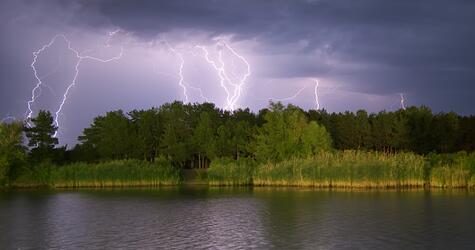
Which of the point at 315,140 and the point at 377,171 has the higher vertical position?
the point at 315,140

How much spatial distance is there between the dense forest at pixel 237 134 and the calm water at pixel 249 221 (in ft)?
72.4

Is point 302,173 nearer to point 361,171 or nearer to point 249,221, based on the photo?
point 361,171

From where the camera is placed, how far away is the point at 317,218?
88.4ft

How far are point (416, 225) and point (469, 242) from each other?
4032 millimetres

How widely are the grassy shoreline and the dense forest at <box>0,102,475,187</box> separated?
5.70m

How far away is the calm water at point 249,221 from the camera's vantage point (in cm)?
2108

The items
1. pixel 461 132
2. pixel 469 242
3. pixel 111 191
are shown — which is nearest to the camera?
pixel 469 242

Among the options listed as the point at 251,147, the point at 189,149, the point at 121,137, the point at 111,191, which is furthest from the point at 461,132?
the point at 111,191

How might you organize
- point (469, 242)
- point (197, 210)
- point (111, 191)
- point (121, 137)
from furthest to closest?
point (121, 137), point (111, 191), point (197, 210), point (469, 242)

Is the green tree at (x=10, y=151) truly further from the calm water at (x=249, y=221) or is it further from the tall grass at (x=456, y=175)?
the tall grass at (x=456, y=175)

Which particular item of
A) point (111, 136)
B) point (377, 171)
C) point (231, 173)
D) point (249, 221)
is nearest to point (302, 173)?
point (377, 171)

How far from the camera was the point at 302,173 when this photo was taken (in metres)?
46.5

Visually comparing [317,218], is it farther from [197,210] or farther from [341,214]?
[197,210]

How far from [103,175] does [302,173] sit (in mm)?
18622
